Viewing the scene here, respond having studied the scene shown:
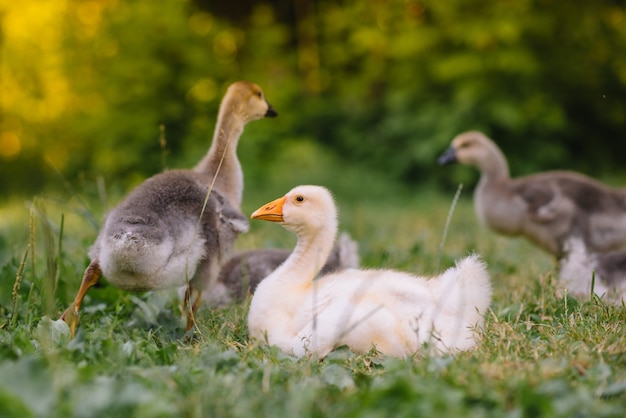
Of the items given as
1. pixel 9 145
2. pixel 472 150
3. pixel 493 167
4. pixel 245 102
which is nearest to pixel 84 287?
pixel 245 102

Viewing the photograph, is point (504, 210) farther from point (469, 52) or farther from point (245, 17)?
point (245, 17)

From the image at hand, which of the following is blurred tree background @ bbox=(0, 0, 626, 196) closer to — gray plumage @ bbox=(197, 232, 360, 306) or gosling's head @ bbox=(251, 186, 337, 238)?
gray plumage @ bbox=(197, 232, 360, 306)

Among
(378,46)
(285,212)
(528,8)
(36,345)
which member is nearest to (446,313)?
(285,212)

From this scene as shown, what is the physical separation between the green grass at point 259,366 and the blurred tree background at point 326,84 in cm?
713

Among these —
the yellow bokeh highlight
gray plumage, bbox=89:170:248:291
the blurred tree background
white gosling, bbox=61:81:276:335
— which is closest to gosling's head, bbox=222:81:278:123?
white gosling, bbox=61:81:276:335

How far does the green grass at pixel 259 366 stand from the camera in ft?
7.61

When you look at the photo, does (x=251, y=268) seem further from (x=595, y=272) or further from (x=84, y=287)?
(x=595, y=272)

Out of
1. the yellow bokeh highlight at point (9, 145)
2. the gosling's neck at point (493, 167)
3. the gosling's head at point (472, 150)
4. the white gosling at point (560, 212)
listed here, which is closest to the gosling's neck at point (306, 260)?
the white gosling at point (560, 212)

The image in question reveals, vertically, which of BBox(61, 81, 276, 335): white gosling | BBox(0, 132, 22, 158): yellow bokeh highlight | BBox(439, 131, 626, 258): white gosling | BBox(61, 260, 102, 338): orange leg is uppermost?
BBox(61, 81, 276, 335): white gosling

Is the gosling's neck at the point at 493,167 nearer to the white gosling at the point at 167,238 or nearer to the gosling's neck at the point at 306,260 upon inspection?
the white gosling at the point at 167,238

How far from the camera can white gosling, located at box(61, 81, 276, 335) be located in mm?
3533

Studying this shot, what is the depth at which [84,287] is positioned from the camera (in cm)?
381

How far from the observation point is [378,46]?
43.8ft

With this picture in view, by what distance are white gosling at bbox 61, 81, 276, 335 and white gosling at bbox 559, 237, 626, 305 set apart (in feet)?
6.57
